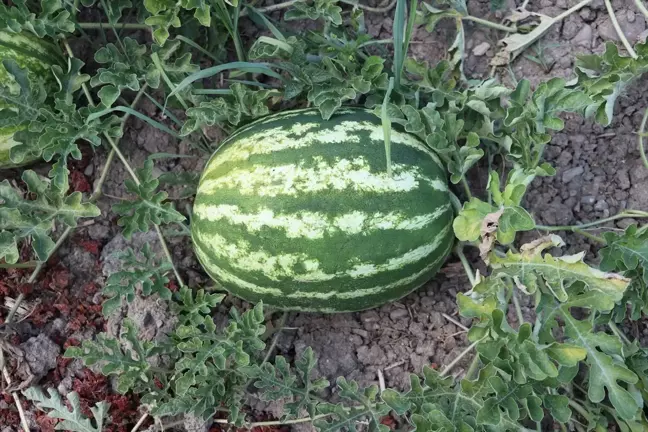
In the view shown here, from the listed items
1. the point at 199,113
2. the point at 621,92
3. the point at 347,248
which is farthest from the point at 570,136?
the point at 199,113

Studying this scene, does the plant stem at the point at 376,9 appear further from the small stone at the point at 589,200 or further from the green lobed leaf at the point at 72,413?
the green lobed leaf at the point at 72,413

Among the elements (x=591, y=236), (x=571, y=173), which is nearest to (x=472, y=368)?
(x=591, y=236)

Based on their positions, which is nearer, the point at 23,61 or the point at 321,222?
the point at 321,222

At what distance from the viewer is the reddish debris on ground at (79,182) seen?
2.95 meters

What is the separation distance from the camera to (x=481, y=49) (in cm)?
281

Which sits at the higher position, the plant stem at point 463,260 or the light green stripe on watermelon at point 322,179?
the light green stripe on watermelon at point 322,179

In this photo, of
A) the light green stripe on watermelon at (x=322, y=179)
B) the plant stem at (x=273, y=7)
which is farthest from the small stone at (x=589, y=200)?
the plant stem at (x=273, y=7)

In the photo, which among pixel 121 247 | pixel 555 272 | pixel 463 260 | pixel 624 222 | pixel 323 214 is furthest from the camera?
pixel 121 247

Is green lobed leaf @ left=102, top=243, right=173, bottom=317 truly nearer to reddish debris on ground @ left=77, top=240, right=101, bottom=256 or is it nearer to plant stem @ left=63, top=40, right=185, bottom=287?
plant stem @ left=63, top=40, right=185, bottom=287

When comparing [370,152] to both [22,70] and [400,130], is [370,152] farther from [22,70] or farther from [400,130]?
[22,70]

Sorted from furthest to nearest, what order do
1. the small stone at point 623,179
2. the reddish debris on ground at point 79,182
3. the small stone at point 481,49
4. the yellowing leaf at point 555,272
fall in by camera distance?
the reddish debris on ground at point 79,182, the small stone at point 481,49, the small stone at point 623,179, the yellowing leaf at point 555,272

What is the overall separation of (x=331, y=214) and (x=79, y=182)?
137 cm

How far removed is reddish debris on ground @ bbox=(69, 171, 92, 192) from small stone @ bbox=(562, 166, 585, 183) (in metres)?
2.12

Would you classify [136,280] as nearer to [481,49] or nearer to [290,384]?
[290,384]
